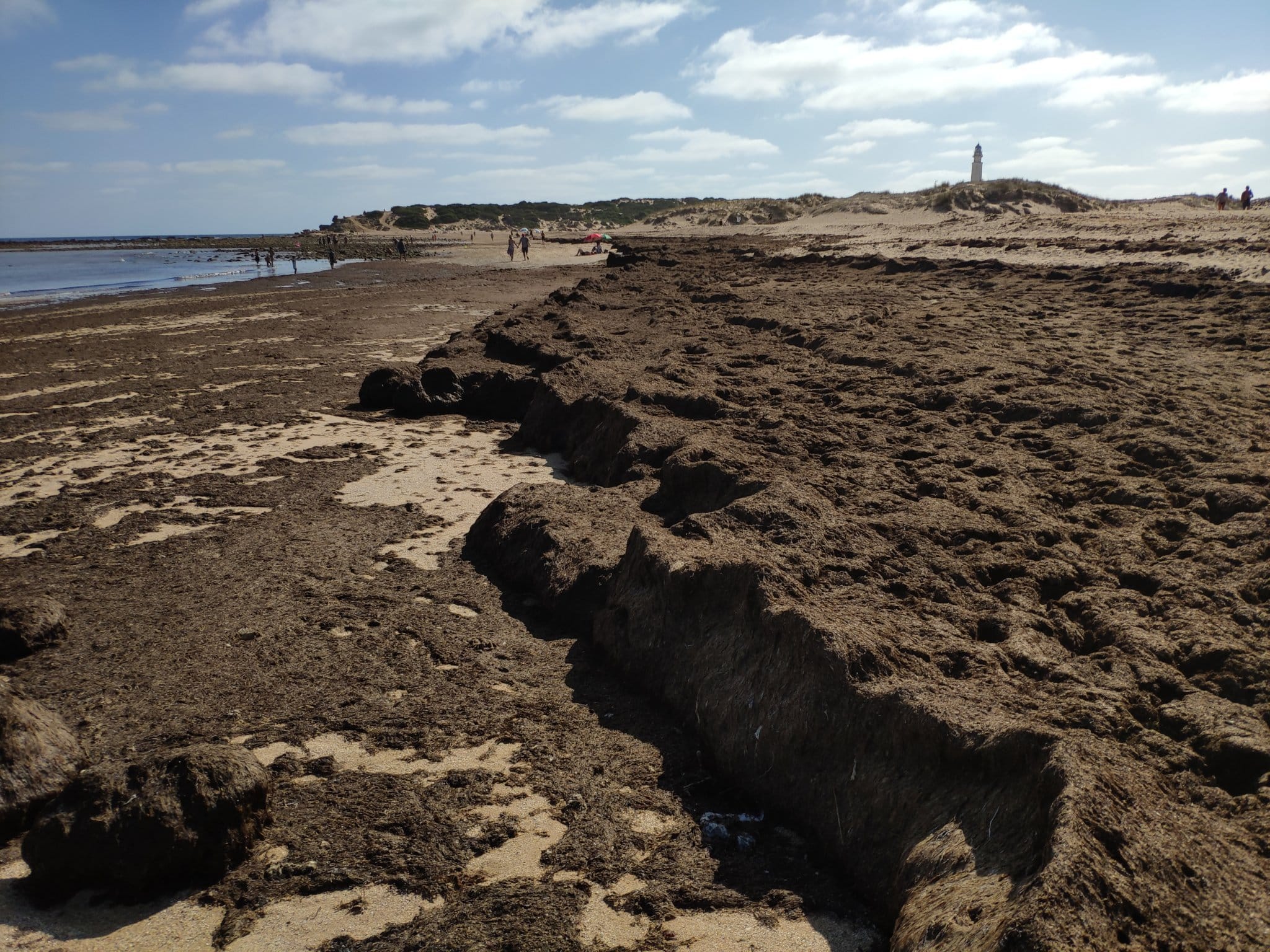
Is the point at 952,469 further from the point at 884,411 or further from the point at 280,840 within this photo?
the point at 280,840

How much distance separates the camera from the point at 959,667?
10.7 feet

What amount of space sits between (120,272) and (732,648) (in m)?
56.8

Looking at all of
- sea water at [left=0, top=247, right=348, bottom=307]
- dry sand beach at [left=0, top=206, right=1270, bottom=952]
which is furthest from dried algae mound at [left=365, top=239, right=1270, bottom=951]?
sea water at [left=0, top=247, right=348, bottom=307]

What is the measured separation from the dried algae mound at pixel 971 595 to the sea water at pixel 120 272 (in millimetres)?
30254

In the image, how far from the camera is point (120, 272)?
5038 cm

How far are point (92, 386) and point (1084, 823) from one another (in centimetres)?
1353

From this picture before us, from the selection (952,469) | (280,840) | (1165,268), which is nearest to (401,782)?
(280,840)

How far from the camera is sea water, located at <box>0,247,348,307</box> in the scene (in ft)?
115

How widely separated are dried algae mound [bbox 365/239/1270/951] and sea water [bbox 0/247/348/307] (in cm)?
3025

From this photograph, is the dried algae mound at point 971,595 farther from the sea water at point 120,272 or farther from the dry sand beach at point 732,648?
the sea water at point 120,272

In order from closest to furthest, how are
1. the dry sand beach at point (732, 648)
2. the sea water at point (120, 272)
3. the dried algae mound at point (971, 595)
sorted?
the dried algae mound at point (971, 595) → the dry sand beach at point (732, 648) → the sea water at point (120, 272)

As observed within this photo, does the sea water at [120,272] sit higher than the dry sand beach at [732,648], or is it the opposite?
the sea water at [120,272]

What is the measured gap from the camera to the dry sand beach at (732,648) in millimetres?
2643

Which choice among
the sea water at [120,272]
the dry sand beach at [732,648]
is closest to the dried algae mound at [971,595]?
the dry sand beach at [732,648]
